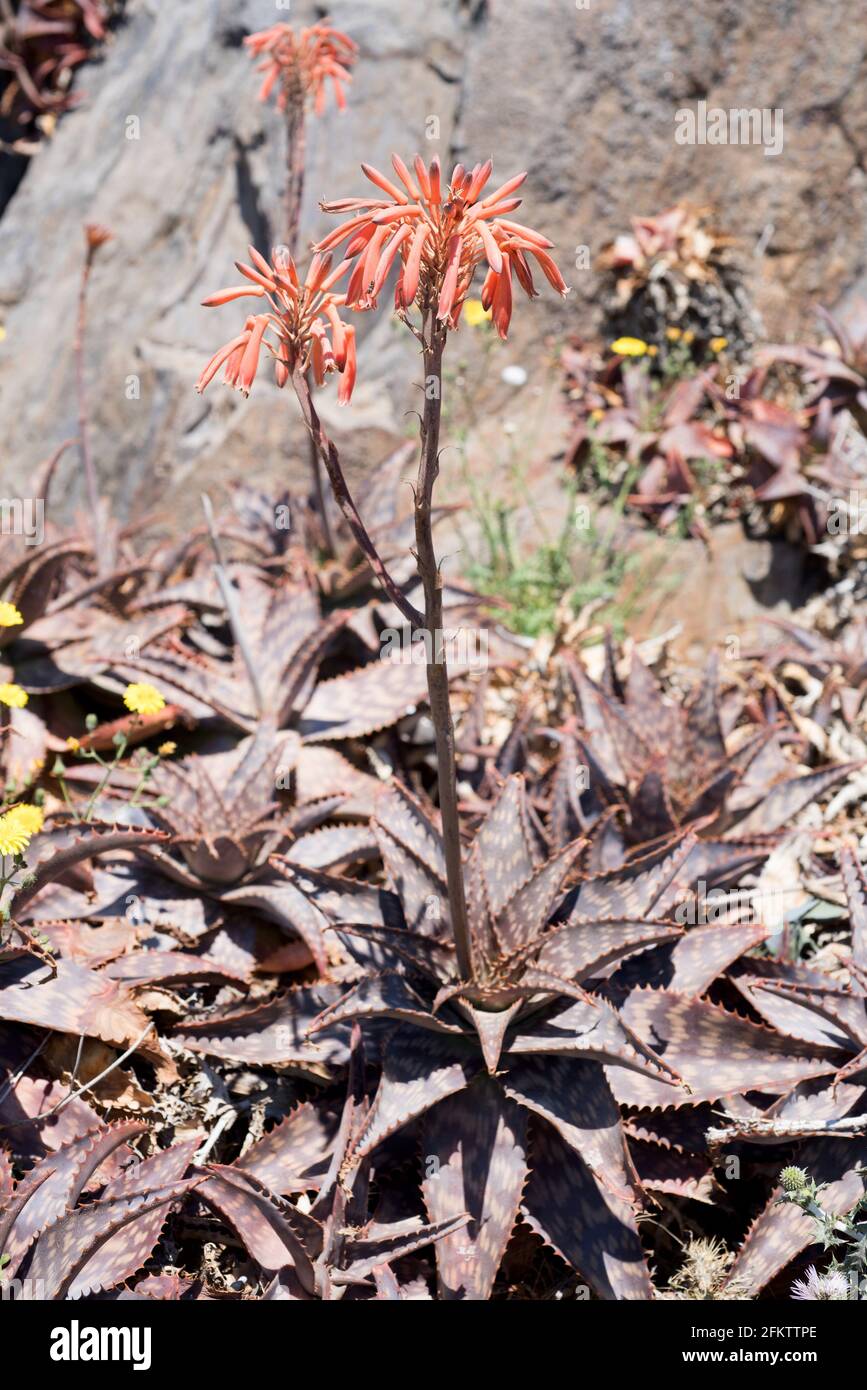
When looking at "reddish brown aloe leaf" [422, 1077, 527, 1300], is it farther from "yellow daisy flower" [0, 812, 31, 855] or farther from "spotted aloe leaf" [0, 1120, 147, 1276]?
"yellow daisy flower" [0, 812, 31, 855]

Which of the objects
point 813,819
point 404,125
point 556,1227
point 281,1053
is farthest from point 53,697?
point 404,125

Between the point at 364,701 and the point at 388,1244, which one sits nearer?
the point at 388,1244

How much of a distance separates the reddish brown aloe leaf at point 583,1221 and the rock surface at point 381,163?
3.34 metres

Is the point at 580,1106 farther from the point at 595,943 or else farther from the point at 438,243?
the point at 438,243

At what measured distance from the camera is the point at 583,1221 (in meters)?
2.49

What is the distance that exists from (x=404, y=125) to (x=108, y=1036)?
4268 mm

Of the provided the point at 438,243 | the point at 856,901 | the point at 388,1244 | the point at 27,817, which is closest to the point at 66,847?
the point at 27,817

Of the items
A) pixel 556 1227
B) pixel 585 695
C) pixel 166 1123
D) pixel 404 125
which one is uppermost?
pixel 404 125

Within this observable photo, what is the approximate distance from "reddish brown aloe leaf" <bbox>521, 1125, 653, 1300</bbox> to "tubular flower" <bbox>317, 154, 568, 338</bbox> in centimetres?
176

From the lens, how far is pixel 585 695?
3688 millimetres

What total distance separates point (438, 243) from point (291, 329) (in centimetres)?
29

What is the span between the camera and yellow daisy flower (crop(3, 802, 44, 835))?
9.16 ft

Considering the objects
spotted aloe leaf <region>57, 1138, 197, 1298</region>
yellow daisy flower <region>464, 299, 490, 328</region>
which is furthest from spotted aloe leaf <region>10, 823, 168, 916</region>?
yellow daisy flower <region>464, 299, 490, 328</region>

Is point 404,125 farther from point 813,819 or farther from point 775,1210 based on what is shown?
point 775,1210
